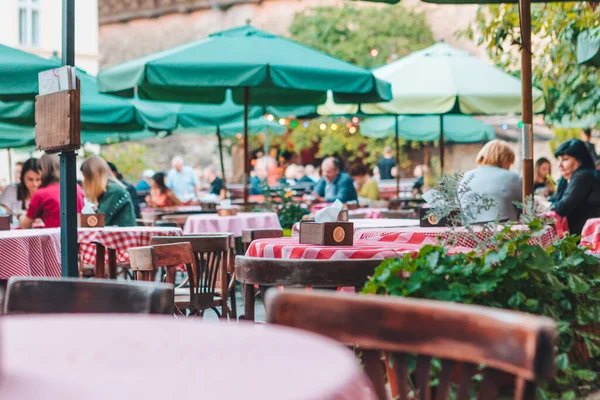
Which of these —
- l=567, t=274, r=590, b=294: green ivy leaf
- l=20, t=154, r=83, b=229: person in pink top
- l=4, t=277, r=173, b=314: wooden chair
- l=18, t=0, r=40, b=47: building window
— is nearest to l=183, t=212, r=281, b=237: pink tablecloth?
l=20, t=154, r=83, b=229: person in pink top

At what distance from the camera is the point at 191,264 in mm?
5371

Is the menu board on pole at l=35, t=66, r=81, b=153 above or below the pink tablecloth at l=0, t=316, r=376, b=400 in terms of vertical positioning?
above

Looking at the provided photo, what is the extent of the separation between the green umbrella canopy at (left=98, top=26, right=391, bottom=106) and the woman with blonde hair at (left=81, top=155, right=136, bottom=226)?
2.76ft

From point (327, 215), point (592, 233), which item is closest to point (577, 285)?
point (327, 215)

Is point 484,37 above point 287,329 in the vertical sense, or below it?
above

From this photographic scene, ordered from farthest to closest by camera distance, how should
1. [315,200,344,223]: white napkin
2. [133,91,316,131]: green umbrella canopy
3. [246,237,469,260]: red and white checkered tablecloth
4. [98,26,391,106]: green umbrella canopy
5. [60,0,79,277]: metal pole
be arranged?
[133,91,316,131]: green umbrella canopy < [98,26,391,106]: green umbrella canopy < [315,200,344,223]: white napkin < [60,0,79,277]: metal pole < [246,237,469,260]: red and white checkered tablecloth

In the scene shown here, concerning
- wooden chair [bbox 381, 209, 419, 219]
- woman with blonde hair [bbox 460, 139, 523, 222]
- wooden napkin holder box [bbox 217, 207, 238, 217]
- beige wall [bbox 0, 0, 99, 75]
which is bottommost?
wooden chair [bbox 381, 209, 419, 219]

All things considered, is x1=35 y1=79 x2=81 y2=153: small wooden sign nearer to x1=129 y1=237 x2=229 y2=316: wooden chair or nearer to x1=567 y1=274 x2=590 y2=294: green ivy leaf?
x1=129 y1=237 x2=229 y2=316: wooden chair

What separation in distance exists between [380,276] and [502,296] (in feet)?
1.71

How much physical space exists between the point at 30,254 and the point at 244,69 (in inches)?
128

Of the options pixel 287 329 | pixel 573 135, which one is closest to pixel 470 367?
pixel 287 329

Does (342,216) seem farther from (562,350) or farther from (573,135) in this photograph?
(573,135)

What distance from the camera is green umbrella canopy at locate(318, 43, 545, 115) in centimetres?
1103

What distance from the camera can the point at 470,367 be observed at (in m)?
1.93
